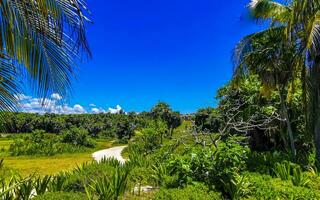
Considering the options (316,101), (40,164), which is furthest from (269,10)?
(40,164)

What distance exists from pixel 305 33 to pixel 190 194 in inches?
268

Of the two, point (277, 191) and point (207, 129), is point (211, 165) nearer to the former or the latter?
point (277, 191)

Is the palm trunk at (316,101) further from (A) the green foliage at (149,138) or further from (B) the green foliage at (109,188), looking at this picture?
(A) the green foliage at (149,138)

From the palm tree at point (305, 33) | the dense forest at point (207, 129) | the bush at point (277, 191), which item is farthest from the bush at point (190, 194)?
the palm tree at point (305, 33)

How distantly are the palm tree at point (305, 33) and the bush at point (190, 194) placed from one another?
511 cm

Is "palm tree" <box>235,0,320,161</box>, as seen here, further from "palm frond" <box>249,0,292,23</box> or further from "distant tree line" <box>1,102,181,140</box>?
"distant tree line" <box>1,102,181,140</box>

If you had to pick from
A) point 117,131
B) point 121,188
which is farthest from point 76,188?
point 117,131

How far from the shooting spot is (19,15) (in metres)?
3.93

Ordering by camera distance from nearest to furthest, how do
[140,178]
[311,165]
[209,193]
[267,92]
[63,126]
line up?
[209,193]
[140,178]
[311,165]
[267,92]
[63,126]

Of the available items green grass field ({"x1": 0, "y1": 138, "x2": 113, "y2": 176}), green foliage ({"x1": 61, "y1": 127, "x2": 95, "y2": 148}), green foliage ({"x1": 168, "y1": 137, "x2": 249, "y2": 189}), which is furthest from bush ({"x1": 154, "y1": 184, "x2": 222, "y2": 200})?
green foliage ({"x1": 61, "y1": 127, "x2": 95, "y2": 148})

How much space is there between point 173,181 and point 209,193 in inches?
45.2

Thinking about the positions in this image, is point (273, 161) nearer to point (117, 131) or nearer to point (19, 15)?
point (19, 15)

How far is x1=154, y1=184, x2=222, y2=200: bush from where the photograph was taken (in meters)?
7.29

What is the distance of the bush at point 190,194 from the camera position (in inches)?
287
